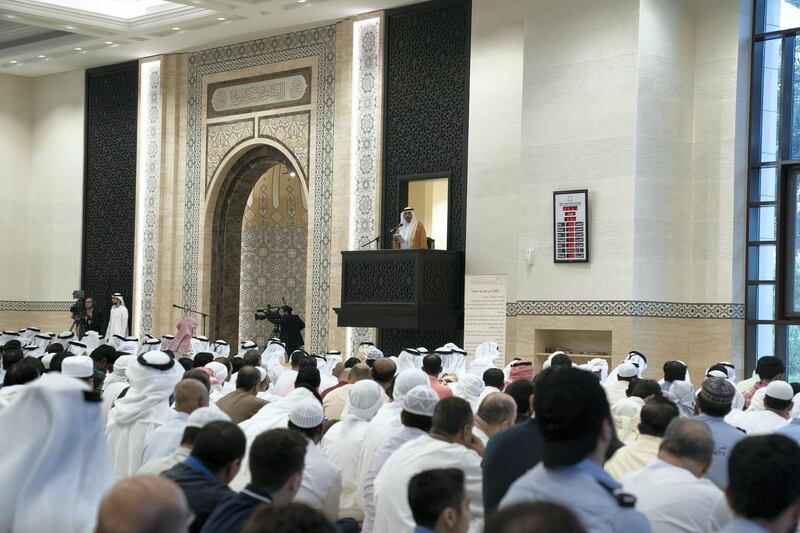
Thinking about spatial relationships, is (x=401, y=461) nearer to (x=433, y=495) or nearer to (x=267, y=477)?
(x=267, y=477)

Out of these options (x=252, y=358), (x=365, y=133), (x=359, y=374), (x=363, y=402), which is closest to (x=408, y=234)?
(x=365, y=133)

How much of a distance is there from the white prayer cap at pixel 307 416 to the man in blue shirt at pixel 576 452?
190cm

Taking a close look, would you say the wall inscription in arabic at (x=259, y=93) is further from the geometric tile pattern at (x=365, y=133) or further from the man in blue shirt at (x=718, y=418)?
the man in blue shirt at (x=718, y=418)

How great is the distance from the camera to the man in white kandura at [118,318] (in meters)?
16.1

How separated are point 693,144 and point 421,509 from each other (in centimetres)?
924

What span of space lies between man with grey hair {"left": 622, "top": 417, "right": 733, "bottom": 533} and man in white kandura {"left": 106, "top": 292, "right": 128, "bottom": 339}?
13.7 metres

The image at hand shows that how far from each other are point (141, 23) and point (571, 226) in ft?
22.6

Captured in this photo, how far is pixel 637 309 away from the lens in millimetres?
10898

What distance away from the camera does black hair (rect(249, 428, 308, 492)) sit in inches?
116

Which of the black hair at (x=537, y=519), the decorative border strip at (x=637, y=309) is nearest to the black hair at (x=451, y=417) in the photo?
the black hair at (x=537, y=519)

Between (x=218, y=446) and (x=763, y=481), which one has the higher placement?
(x=763, y=481)

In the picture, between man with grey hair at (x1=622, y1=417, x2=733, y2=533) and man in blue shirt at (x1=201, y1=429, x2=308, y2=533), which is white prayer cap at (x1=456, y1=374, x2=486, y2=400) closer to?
man with grey hair at (x1=622, y1=417, x2=733, y2=533)

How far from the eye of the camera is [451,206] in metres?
12.9

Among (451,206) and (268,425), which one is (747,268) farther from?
(268,425)
